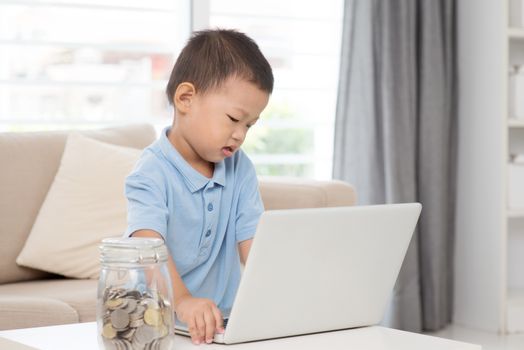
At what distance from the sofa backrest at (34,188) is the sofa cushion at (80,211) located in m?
0.03

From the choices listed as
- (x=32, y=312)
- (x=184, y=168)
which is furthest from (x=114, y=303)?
(x=32, y=312)

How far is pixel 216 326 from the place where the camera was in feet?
4.04

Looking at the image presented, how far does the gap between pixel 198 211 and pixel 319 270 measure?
34 centimetres

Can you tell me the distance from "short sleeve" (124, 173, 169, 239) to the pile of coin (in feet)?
0.95

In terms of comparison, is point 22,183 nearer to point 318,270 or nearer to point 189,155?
point 189,155

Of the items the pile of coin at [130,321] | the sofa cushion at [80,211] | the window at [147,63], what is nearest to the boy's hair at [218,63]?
the pile of coin at [130,321]

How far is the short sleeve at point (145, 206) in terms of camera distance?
138 centimetres

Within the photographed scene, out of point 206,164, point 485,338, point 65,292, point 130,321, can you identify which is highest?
point 206,164

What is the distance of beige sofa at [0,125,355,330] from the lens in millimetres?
2135

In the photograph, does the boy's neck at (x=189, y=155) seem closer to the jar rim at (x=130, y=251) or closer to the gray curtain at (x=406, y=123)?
the jar rim at (x=130, y=251)

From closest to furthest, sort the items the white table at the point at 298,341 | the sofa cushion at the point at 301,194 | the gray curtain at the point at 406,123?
the white table at the point at 298,341, the sofa cushion at the point at 301,194, the gray curtain at the point at 406,123

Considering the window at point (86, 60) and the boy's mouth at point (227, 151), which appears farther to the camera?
the window at point (86, 60)

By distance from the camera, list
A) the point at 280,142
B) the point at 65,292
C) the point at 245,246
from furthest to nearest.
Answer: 1. the point at 280,142
2. the point at 65,292
3. the point at 245,246

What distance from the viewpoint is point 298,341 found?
4.11 ft
